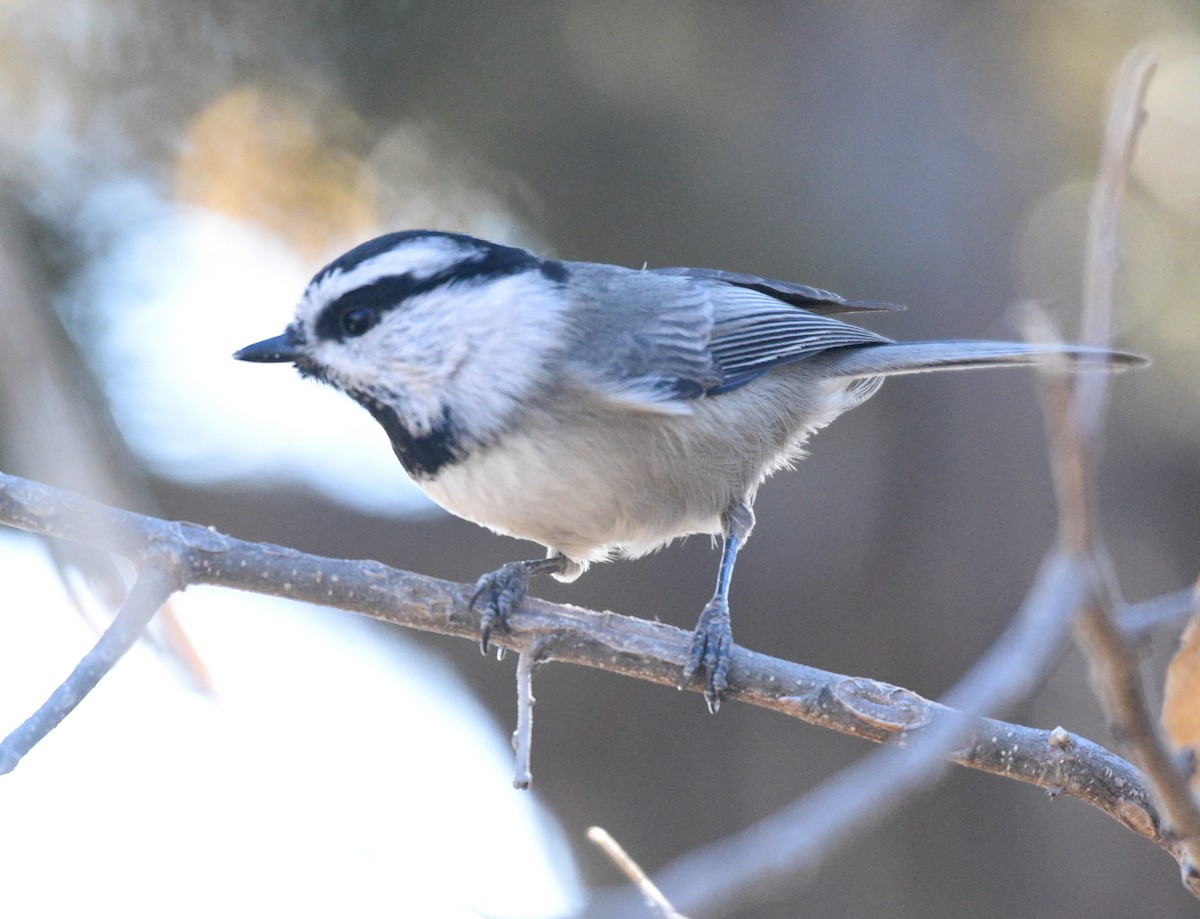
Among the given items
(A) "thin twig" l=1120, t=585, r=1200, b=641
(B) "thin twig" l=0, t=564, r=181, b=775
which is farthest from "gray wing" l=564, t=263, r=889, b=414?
(A) "thin twig" l=1120, t=585, r=1200, b=641

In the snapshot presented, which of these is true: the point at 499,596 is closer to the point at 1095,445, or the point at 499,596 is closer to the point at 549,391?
the point at 549,391

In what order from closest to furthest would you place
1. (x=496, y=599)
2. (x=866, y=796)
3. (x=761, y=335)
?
(x=866, y=796)
(x=496, y=599)
(x=761, y=335)

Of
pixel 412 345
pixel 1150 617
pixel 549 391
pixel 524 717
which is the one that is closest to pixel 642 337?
pixel 549 391

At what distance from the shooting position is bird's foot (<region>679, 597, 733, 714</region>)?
2133mm

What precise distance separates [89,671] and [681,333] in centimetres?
157

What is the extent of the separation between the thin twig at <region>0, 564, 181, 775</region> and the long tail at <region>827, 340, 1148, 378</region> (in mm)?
1706

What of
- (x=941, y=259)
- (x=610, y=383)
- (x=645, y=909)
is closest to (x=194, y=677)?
(x=645, y=909)

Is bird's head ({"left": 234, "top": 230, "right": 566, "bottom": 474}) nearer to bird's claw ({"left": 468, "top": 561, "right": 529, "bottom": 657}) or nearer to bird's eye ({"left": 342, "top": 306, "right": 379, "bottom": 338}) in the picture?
bird's eye ({"left": 342, "top": 306, "right": 379, "bottom": 338})

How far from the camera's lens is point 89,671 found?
162 cm

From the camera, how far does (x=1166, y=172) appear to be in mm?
3223

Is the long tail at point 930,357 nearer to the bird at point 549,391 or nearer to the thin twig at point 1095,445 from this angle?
the bird at point 549,391

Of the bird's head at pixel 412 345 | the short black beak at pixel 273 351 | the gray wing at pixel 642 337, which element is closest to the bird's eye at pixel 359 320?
the bird's head at pixel 412 345

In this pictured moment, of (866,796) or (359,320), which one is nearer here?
(866,796)

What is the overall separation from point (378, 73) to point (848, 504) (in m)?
1.92
